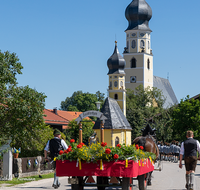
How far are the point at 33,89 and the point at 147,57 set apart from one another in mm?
85564

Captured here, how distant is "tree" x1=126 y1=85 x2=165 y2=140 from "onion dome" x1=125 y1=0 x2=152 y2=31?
14.5m

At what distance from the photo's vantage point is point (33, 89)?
18.7 meters

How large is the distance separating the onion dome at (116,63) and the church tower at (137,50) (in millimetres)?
22715

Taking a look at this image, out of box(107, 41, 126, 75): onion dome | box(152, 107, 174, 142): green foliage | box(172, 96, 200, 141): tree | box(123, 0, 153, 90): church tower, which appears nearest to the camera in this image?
box(172, 96, 200, 141): tree

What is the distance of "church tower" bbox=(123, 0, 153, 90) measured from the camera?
9931 cm

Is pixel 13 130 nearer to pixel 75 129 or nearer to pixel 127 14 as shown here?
pixel 75 129

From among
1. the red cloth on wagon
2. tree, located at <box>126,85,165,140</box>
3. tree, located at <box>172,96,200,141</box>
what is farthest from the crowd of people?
the red cloth on wagon

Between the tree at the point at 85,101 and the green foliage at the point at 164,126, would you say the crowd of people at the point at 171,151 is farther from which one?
the tree at the point at 85,101

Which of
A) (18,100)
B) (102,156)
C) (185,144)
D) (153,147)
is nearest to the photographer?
(102,156)

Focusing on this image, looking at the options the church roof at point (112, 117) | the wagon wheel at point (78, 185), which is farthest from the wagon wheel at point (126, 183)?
the church roof at point (112, 117)

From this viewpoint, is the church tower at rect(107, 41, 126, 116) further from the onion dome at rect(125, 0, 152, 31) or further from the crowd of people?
the crowd of people

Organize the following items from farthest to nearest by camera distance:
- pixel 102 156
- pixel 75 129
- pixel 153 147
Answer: pixel 75 129 < pixel 153 147 < pixel 102 156

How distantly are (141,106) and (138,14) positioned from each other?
2250 centimetres

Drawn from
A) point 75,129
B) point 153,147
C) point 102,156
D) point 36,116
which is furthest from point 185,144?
point 75,129
